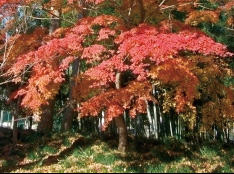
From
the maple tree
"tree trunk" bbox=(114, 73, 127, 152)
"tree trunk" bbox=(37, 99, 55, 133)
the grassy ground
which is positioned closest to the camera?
the grassy ground

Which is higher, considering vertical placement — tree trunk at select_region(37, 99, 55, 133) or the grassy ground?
tree trunk at select_region(37, 99, 55, 133)

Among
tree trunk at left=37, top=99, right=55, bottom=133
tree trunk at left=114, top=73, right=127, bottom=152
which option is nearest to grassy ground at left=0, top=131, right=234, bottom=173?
tree trunk at left=114, top=73, right=127, bottom=152

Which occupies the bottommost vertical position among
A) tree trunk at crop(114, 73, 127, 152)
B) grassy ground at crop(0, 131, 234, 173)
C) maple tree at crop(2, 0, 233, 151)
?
grassy ground at crop(0, 131, 234, 173)

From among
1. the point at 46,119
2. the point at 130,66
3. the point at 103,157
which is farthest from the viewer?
the point at 46,119

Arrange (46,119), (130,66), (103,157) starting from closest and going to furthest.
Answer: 1. (130,66)
2. (103,157)
3. (46,119)

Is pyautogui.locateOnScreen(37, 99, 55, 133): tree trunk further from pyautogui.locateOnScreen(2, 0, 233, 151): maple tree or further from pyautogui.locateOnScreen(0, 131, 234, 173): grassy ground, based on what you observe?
pyautogui.locateOnScreen(2, 0, 233, 151): maple tree

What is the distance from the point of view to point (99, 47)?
859 cm

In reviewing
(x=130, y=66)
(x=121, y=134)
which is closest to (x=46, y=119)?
(x=121, y=134)

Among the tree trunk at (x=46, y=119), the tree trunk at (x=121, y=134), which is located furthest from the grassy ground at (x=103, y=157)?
the tree trunk at (x=46, y=119)

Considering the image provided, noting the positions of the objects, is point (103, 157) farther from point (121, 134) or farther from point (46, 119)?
point (46, 119)

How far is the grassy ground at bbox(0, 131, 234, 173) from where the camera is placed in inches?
302

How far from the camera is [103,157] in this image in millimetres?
8555

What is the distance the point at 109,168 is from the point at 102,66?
2753mm

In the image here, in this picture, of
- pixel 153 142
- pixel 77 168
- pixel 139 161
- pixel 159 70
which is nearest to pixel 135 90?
pixel 159 70
